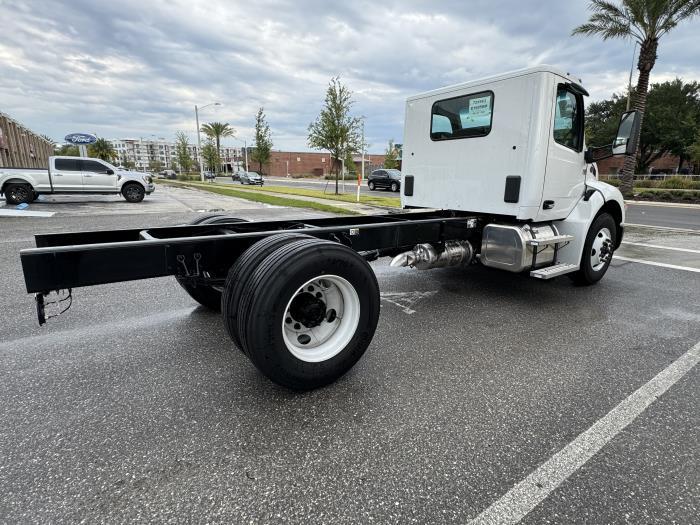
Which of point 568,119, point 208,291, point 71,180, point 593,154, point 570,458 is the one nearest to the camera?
point 570,458

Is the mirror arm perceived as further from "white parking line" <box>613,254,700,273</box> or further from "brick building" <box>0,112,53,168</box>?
"brick building" <box>0,112,53,168</box>

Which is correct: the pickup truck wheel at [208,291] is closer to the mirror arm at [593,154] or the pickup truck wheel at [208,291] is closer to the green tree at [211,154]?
the mirror arm at [593,154]

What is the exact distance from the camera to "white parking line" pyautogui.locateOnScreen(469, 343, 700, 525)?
6.27 feet

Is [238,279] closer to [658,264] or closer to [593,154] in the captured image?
[593,154]

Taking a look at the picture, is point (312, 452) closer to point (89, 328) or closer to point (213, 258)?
point (213, 258)

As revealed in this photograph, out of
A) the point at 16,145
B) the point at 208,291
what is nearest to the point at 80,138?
the point at 16,145

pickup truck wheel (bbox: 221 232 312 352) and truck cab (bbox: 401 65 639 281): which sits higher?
truck cab (bbox: 401 65 639 281)

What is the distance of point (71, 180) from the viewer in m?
16.3

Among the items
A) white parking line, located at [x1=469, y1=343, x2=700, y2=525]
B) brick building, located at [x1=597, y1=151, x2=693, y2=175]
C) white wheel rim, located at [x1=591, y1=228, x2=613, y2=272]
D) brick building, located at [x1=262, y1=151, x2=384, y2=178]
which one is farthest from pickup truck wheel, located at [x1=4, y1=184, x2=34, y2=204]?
brick building, located at [x1=262, y1=151, x2=384, y2=178]

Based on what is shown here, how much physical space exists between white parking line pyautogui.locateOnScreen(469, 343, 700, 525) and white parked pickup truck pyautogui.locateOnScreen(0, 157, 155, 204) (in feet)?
61.5

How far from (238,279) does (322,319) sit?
0.68 meters

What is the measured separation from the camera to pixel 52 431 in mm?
2414

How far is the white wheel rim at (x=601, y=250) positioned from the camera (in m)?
5.55

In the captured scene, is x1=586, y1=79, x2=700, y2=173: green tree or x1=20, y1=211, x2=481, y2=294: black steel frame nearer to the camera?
x1=20, y1=211, x2=481, y2=294: black steel frame
